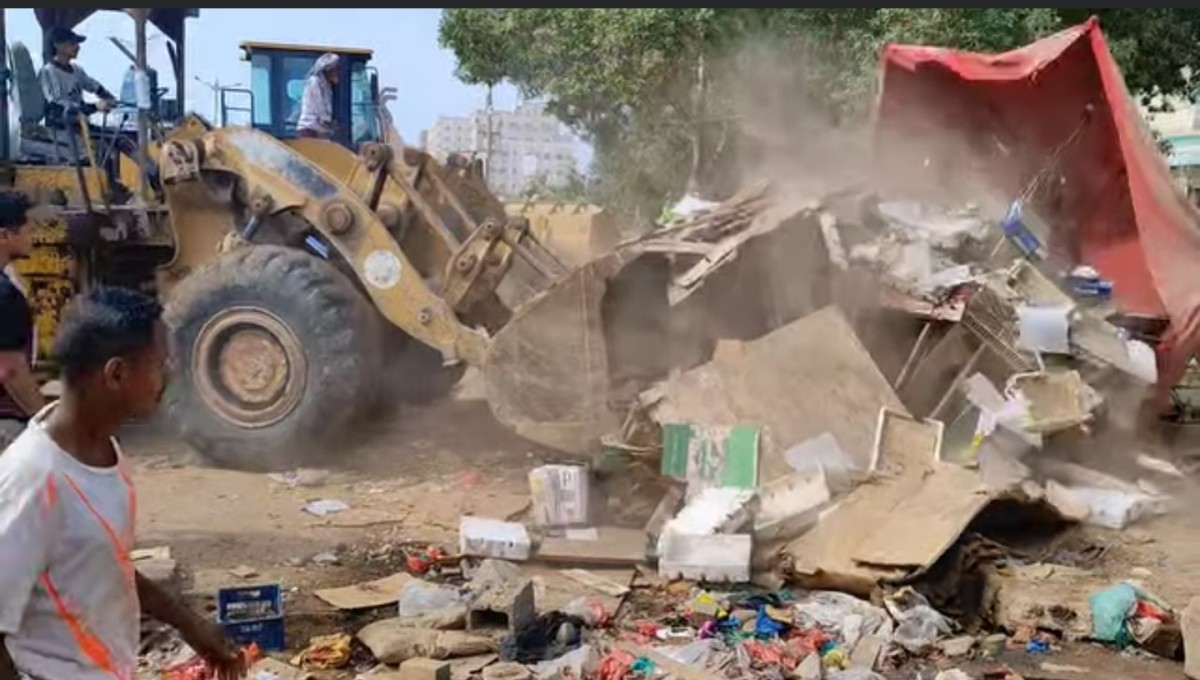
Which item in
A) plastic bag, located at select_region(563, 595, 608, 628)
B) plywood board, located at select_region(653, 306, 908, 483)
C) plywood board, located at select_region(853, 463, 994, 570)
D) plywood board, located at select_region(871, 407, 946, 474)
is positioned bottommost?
plastic bag, located at select_region(563, 595, 608, 628)

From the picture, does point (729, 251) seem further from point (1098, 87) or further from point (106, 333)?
point (106, 333)

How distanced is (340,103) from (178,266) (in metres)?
1.81

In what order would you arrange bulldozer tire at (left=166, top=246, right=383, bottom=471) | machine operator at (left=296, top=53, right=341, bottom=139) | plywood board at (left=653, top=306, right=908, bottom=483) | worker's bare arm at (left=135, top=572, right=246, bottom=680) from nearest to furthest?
worker's bare arm at (left=135, top=572, right=246, bottom=680) → plywood board at (left=653, top=306, right=908, bottom=483) → bulldozer tire at (left=166, top=246, right=383, bottom=471) → machine operator at (left=296, top=53, right=341, bottom=139)

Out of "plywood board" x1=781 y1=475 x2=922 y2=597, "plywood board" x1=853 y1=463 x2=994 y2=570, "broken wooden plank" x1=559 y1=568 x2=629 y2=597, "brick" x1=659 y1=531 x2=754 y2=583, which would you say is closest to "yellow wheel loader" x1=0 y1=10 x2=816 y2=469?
"broken wooden plank" x1=559 y1=568 x2=629 y2=597

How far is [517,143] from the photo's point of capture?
97.2 ft

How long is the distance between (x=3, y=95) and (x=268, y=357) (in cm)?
254

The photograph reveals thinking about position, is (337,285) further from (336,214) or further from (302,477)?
(302,477)

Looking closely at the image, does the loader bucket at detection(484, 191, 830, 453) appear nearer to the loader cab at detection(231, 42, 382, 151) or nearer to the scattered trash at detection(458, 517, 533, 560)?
the scattered trash at detection(458, 517, 533, 560)

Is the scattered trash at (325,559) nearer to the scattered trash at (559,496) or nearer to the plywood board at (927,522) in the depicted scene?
the scattered trash at (559,496)

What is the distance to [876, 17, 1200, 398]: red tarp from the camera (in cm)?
786

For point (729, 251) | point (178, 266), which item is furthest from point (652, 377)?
point (178, 266)

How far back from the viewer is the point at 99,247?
26.5 feet

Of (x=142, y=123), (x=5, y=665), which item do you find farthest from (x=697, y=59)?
(x=5, y=665)

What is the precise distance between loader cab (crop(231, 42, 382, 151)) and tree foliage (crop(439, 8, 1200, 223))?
3804mm
